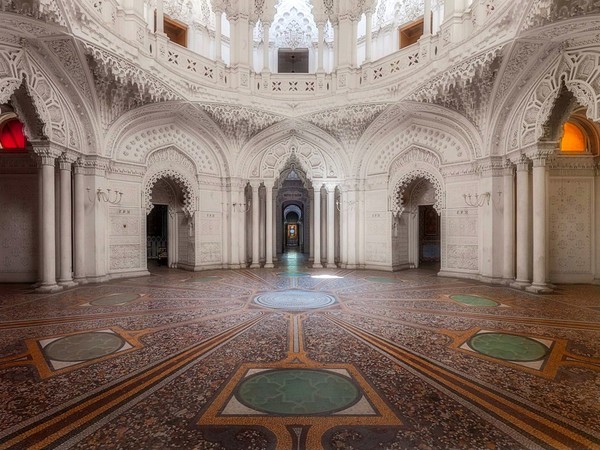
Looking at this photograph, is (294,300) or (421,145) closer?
(294,300)

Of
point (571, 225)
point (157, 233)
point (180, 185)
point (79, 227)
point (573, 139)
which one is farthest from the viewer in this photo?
point (157, 233)

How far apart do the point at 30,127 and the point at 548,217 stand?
12744 millimetres

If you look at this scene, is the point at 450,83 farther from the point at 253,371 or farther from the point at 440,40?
the point at 253,371

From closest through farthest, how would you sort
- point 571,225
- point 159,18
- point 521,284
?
point 521,284 < point 571,225 < point 159,18

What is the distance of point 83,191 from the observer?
8469mm

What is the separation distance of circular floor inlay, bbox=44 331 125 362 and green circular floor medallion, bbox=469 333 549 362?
14.3ft

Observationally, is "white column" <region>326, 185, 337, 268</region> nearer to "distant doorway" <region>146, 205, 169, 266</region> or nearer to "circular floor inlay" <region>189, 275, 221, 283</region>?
"circular floor inlay" <region>189, 275, 221, 283</region>

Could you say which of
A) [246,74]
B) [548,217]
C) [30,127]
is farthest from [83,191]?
[548,217]

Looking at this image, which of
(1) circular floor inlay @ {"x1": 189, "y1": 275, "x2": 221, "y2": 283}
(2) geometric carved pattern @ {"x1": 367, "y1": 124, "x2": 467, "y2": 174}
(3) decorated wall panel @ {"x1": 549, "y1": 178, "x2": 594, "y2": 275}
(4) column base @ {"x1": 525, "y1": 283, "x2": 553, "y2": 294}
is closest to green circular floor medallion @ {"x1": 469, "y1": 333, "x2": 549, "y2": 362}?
(4) column base @ {"x1": 525, "y1": 283, "x2": 553, "y2": 294}

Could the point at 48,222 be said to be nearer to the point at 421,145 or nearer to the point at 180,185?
the point at 180,185

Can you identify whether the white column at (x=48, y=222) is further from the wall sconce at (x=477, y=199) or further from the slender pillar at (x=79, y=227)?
the wall sconce at (x=477, y=199)

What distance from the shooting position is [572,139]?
9.02 metres

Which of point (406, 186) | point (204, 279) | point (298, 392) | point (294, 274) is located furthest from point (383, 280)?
point (298, 392)

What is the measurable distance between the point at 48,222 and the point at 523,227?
36.1ft
